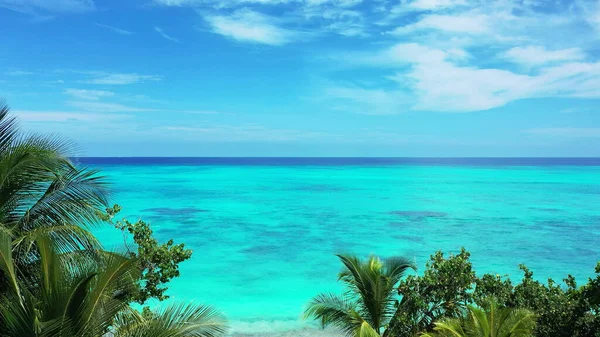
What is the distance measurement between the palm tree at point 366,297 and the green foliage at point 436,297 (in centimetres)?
47

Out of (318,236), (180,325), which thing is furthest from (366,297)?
(318,236)

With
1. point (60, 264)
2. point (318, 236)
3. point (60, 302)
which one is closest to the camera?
point (60, 302)

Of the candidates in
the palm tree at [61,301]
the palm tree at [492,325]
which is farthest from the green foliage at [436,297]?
the palm tree at [61,301]

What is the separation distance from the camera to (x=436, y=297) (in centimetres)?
888

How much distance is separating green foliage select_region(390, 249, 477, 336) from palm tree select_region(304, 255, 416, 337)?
47 centimetres

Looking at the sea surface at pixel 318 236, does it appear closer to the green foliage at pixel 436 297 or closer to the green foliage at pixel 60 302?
the green foliage at pixel 436 297

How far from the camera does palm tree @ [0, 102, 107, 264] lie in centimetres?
572

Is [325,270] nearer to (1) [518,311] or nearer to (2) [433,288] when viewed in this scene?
(2) [433,288]

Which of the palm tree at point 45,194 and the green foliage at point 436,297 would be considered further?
the green foliage at point 436,297

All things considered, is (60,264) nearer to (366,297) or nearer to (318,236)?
(366,297)

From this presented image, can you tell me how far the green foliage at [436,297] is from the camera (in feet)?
28.7

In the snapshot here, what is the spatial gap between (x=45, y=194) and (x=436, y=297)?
6.88m

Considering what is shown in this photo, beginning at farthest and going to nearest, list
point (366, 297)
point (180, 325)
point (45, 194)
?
point (366, 297), point (45, 194), point (180, 325)

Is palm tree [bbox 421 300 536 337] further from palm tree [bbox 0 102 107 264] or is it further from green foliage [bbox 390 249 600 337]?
palm tree [bbox 0 102 107 264]
